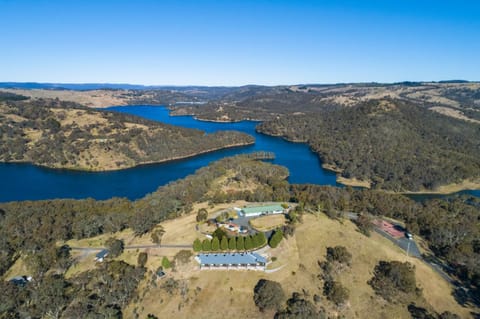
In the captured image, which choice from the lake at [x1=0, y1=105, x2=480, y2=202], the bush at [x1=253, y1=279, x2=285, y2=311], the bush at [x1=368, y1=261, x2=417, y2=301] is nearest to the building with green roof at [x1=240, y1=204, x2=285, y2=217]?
the bush at [x1=253, y1=279, x2=285, y2=311]

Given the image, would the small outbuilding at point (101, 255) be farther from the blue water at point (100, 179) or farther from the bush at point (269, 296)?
the blue water at point (100, 179)

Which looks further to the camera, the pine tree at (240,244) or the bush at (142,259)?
the pine tree at (240,244)

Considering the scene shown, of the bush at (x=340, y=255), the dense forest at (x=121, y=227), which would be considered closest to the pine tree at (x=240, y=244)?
the bush at (x=340, y=255)

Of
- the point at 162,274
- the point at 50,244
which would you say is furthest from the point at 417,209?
the point at 50,244

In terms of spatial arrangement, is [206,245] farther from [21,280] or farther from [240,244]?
[21,280]

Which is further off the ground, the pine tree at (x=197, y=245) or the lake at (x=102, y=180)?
the pine tree at (x=197, y=245)

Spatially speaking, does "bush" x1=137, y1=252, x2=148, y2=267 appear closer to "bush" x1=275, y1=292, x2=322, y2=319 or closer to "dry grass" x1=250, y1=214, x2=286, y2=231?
"dry grass" x1=250, y1=214, x2=286, y2=231

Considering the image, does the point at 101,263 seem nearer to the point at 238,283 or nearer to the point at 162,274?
the point at 162,274
